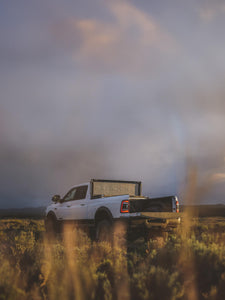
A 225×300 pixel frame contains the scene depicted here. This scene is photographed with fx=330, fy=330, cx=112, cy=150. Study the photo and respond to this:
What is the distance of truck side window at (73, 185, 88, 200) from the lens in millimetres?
11648

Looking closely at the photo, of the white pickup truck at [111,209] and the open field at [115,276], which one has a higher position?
the white pickup truck at [111,209]

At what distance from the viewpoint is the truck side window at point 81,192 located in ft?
38.2

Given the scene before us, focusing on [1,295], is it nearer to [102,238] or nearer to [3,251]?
[3,251]

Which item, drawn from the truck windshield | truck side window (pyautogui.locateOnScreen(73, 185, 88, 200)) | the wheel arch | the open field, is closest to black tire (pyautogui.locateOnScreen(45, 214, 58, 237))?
truck side window (pyautogui.locateOnScreen(73, 185, 88, 200))

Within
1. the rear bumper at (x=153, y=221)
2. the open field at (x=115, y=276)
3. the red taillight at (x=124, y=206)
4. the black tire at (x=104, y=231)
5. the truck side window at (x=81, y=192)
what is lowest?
the open field at (x=115, y=276)

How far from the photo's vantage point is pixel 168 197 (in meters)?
9.85

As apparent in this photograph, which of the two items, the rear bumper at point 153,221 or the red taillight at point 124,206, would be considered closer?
the rear bumper at point 153,221

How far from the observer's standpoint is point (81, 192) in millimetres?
11891

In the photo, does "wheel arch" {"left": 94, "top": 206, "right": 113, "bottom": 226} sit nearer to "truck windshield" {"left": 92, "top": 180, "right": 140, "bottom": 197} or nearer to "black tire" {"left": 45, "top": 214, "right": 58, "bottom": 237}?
"truck windshield" {"left": 92, "top": 180, "right": 140, "bottom": 197}

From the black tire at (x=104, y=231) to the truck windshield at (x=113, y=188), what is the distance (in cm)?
133

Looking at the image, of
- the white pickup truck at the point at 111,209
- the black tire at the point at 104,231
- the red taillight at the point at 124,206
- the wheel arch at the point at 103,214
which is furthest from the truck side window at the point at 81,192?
the red taillight at the point at 124,206

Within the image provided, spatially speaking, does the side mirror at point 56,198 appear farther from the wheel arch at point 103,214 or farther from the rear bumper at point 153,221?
the rear bumper at point 153,221

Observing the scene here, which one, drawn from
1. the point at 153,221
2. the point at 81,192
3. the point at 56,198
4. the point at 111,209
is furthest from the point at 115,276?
the point at 56,198

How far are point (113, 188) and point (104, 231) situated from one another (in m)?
2.53
